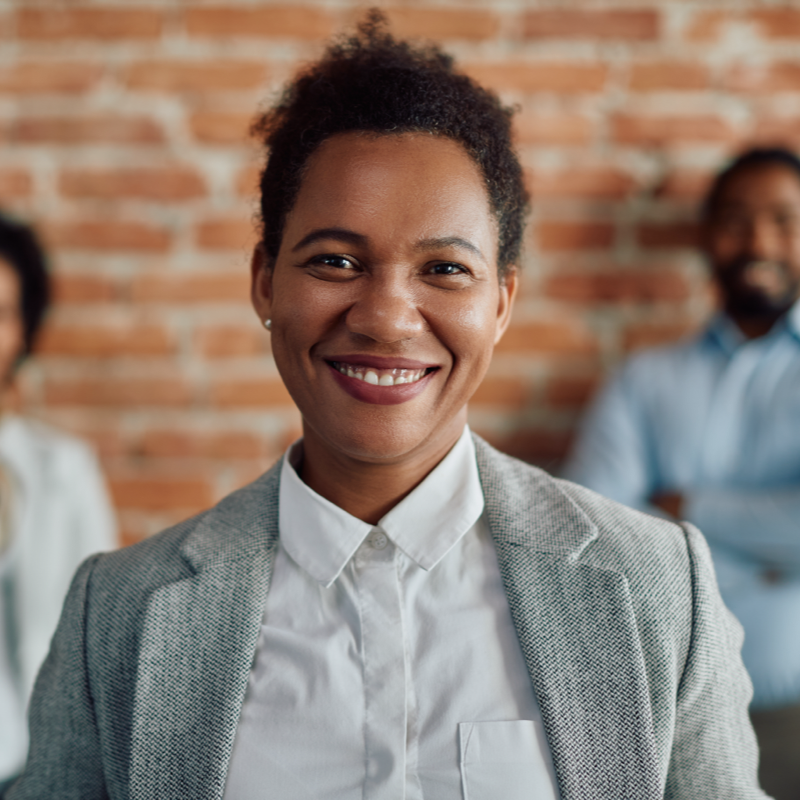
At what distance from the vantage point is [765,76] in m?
1.83

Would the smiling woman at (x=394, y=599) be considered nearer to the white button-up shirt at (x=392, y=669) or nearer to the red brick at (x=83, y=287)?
the white button-up shirt at (x=392, y=669)

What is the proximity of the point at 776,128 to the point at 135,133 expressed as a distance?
161cm

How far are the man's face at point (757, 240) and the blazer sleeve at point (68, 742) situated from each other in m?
1.66

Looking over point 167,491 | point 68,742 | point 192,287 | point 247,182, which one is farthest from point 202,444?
point 68,742

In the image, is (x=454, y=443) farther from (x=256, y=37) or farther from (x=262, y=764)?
(x=256, y=37)

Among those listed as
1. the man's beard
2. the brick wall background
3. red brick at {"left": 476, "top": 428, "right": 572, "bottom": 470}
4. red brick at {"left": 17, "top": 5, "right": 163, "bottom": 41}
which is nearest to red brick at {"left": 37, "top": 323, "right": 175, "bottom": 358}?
the brick wall background

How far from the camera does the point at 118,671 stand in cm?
91

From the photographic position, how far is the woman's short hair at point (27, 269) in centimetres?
183

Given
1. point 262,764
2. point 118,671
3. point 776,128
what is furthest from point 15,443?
point 776,128

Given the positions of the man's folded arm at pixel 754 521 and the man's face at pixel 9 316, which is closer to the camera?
the man's folded arm at pixel 754 521

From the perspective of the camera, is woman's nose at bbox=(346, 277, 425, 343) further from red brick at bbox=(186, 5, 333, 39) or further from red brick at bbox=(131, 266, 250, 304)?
red brick at bbox=(186, 5, 333, 39)

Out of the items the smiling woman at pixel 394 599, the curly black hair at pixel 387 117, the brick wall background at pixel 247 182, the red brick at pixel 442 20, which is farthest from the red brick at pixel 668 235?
the smiling woman at pixel 394 599

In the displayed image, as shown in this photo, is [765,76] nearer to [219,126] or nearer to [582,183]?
[582,183]

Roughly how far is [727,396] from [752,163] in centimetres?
57
